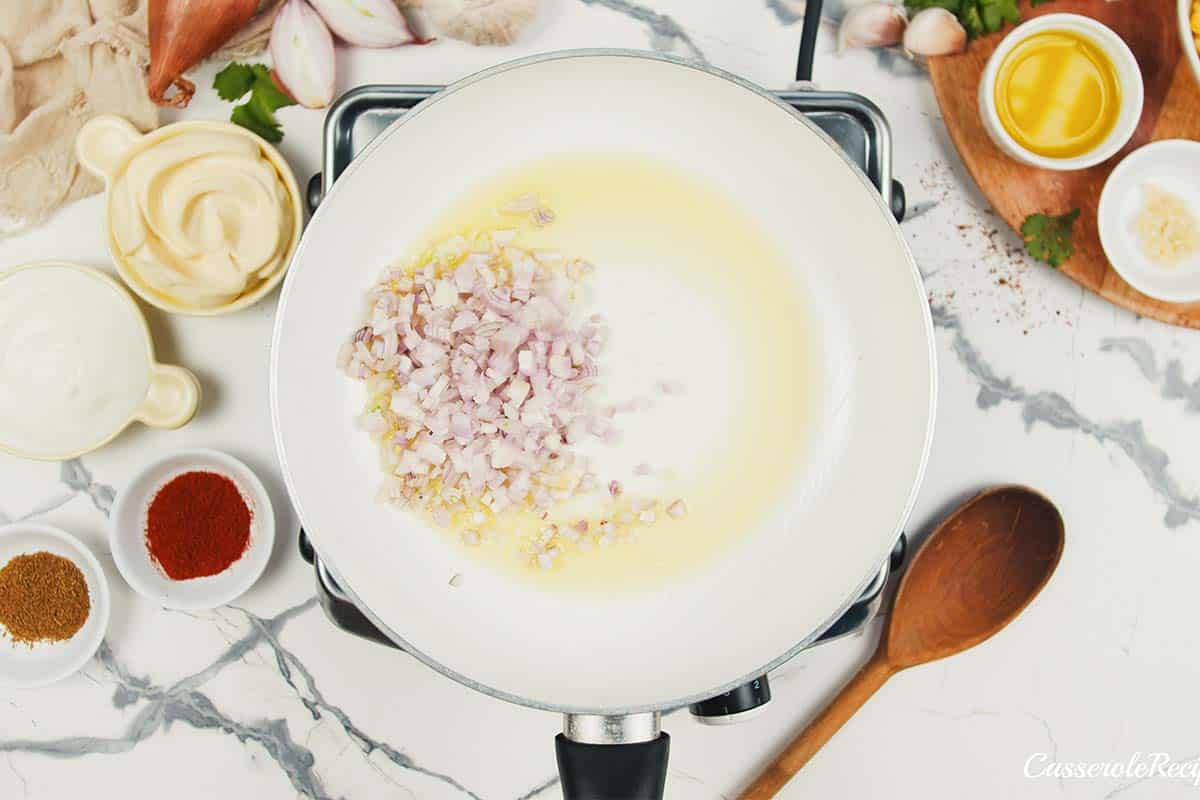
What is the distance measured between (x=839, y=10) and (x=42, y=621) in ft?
3.27

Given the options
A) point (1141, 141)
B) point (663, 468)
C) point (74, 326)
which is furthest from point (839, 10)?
point (74, 326)

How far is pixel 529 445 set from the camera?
77 cm

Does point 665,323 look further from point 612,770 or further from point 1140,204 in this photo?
point 1140,204

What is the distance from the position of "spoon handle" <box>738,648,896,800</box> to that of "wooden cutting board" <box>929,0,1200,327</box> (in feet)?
1.41

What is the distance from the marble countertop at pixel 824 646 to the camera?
919 millimetres

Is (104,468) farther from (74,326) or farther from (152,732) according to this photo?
(152,732)

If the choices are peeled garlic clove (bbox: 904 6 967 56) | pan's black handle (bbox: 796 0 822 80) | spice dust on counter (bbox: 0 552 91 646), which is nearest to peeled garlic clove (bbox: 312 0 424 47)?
pan's black handle (bbox: 796 0 822 80)

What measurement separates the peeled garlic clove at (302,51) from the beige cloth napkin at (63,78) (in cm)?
4

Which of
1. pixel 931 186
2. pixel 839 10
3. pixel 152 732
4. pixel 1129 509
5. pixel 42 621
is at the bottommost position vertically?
pixel 152 732

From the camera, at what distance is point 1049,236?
88 centimetres

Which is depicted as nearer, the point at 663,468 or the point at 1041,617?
the point at 663,468

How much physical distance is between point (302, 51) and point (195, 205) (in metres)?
0.18

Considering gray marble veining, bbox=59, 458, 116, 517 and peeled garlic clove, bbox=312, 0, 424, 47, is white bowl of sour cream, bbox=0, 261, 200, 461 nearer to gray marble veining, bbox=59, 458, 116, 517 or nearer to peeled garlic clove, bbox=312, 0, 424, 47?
gray marble veining, bbox=59, 458, 116, 517

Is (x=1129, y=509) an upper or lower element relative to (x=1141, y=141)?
lower
